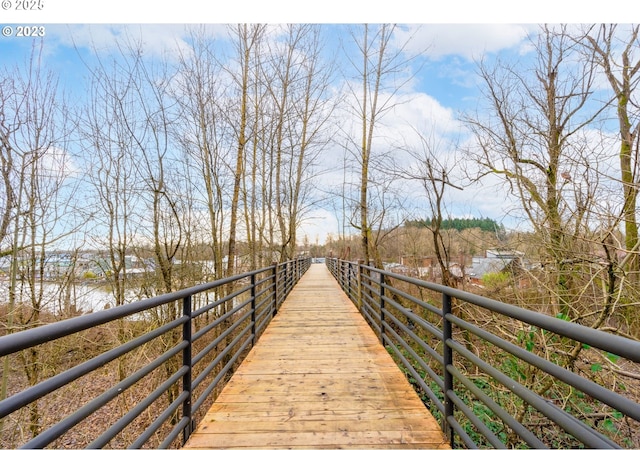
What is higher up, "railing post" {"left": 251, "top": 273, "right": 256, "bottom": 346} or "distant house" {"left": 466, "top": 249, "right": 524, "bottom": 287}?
"distant house" {"left": 466, "top": 249, "right": 524, "bottom": 287}

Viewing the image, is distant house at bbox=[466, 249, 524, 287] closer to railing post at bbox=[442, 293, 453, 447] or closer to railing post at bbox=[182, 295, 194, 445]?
railing post at bbox=[442, 293, 453, 447]

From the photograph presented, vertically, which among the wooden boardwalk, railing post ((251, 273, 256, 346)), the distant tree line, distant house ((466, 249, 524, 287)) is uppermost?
the distant tree line

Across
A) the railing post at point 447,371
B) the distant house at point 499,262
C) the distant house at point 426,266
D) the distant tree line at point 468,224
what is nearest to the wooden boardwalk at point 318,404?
the railing post at point 447,371

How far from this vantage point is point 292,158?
14297mm

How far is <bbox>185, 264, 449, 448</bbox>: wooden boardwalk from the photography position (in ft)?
6.42

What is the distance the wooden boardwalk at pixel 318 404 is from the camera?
196cm

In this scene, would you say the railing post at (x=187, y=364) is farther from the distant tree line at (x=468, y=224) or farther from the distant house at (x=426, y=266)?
the distant house at (x=426, y=266)

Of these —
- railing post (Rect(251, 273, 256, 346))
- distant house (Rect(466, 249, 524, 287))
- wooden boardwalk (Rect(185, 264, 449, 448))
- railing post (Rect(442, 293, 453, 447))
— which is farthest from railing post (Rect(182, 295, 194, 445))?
distant house (Rect(466, 249, 524, 287))

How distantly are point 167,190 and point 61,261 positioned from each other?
2.67 m

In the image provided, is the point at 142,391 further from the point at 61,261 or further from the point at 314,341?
the point at 314,341

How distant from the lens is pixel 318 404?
95.3 inches

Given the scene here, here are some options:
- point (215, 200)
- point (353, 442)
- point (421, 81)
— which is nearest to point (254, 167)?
point (215, 200)

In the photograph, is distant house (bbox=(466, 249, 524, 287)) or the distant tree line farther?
the distant tree line

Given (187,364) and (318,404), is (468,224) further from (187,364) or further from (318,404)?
(187,364)
